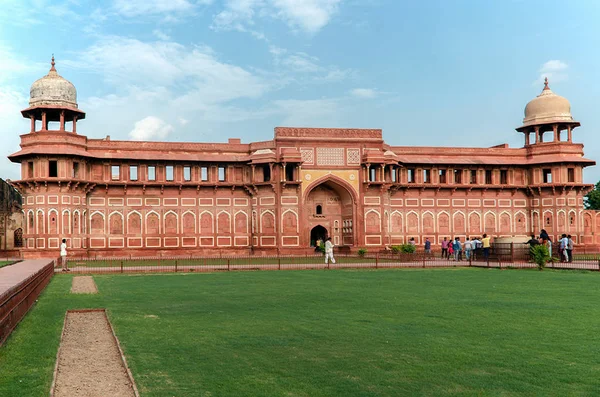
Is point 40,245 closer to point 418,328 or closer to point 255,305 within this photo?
point 255,305

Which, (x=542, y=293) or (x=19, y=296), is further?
(x=542, y=293)

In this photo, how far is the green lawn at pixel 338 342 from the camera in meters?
5.79

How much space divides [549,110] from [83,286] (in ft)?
108

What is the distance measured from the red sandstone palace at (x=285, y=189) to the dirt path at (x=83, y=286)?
54.2ft

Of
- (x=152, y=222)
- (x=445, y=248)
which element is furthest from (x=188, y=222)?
(x=445, y=248)

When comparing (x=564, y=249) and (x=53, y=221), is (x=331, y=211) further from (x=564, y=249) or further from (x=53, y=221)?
(x=53, y=221)

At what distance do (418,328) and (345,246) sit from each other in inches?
1137

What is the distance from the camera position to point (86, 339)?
834cm

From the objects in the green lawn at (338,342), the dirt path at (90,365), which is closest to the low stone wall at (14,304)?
the green lawn at (338,342)

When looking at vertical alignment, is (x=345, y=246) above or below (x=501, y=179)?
below

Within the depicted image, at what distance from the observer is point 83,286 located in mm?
16469

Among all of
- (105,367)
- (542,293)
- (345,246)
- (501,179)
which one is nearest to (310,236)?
(345,246)

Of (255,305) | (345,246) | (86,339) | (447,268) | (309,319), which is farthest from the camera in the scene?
(345,246)

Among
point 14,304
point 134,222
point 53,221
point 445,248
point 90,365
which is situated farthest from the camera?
point 134,222
